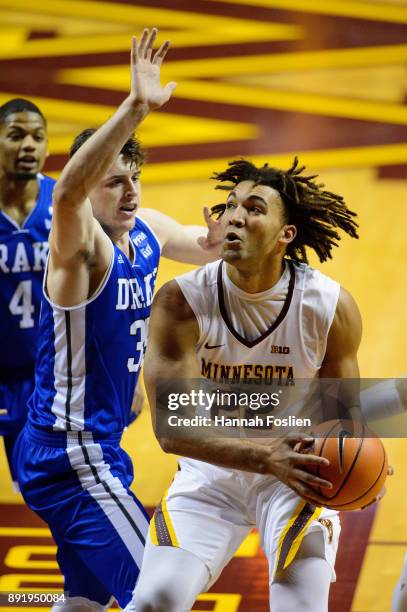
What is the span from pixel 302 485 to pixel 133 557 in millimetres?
789

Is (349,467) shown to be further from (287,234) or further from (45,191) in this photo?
(45,191)

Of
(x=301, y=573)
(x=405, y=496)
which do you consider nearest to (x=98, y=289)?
(x=301, y=573)

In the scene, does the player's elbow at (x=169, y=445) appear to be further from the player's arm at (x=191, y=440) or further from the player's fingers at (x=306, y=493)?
the player's fingers at (x=306, y=493)

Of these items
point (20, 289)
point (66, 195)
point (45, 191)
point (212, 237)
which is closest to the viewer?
point (66, 195)

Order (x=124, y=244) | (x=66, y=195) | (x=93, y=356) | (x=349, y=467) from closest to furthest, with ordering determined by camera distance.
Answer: (x=349, y=467), (x=66, y=195), (x=93, y=356), (x=124, y=244)

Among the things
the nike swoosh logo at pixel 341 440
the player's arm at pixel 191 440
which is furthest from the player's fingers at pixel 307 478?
the nike swoosh logo at pixel 341 440

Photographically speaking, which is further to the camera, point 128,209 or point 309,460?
point 128,209

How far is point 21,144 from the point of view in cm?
603

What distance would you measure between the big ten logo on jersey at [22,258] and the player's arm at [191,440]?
1.44 metres

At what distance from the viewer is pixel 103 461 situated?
468cm

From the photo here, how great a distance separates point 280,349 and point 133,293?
0.66 m

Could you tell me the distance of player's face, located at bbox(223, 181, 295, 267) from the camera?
14.8ft

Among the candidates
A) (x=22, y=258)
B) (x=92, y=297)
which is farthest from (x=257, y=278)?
(x=22, y=258)

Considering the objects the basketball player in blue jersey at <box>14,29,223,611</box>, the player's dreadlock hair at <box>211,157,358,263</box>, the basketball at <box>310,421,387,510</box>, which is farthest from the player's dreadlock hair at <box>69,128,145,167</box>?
the basketball at <box>310,421,387,510</box>
